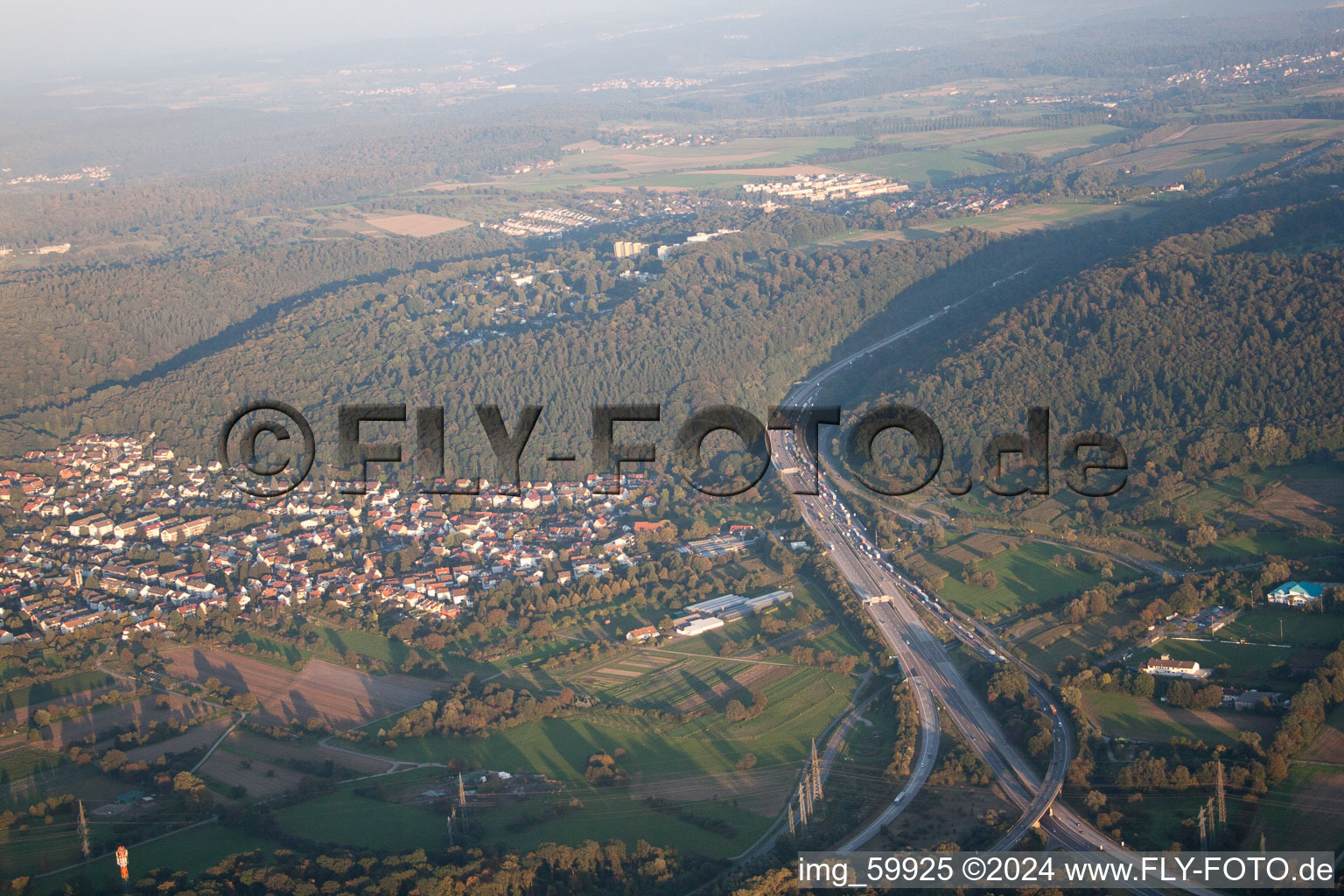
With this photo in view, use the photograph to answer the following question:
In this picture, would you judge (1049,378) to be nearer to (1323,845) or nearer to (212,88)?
(1323,845)

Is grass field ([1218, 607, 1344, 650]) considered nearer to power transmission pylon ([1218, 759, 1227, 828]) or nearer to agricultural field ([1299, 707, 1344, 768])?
agricultural field ([1299, 707, 1344, 768])

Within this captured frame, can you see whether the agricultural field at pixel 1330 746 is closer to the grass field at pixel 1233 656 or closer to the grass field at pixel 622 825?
the grass field at pixel 1233 656

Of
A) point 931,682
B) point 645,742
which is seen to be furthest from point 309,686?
point 931,682

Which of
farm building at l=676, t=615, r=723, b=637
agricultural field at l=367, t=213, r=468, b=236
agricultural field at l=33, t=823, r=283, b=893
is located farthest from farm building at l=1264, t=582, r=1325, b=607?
agricultural field at l=367, t=213, r=468, b=236

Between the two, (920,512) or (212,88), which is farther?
(212,88)

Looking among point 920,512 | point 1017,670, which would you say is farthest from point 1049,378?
point 1017,670

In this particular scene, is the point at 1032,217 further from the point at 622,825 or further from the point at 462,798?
the point at 462,798
